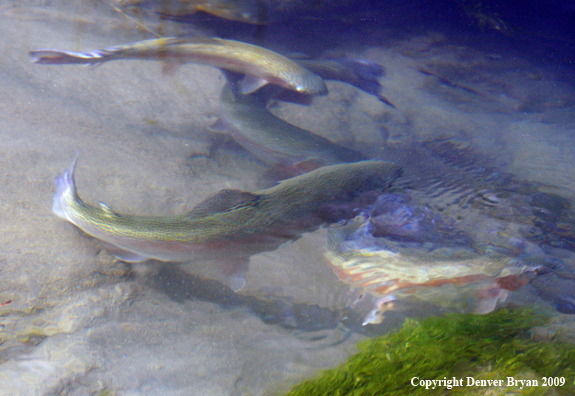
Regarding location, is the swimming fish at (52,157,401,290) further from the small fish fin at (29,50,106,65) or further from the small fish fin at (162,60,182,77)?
the small fish fin at (162,60,182,77)

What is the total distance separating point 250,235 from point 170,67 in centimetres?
395

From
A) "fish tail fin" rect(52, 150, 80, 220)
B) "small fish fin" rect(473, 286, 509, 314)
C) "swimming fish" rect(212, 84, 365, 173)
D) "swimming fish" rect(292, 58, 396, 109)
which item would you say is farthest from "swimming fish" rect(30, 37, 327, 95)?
"small fish fin" rect(473, 286, 509, 314)

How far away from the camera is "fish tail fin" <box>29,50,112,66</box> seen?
167 inches

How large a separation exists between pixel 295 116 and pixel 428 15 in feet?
19.4

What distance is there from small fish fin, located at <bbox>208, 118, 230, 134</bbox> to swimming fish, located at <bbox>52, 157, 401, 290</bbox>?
196cm

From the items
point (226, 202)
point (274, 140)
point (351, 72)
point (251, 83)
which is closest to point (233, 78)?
point (251, 83)

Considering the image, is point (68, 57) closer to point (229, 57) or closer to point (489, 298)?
point (229, 57)

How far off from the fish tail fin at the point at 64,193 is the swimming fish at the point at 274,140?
7.16 ft

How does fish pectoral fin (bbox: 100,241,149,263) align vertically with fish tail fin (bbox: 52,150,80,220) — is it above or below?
below

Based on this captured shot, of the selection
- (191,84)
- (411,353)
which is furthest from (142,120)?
(411,353)

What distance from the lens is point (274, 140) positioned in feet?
13.6

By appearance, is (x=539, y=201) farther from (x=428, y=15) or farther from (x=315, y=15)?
(x=428, y=15)

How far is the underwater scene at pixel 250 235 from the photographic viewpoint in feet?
6.98

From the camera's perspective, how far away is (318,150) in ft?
13.5
